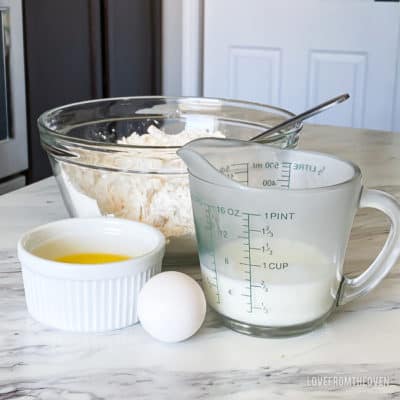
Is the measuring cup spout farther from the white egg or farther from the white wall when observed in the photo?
the white wall

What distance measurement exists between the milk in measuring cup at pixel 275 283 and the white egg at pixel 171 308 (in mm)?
28

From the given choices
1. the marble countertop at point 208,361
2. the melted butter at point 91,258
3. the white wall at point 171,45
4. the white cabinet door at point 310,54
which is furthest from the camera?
the white wall at point 171,45

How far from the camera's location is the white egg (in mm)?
567

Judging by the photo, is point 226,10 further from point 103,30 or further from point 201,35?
point 103,30

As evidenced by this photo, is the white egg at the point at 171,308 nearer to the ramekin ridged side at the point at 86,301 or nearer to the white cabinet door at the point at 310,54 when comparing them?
the ramekin ridged side at the point at 86,301

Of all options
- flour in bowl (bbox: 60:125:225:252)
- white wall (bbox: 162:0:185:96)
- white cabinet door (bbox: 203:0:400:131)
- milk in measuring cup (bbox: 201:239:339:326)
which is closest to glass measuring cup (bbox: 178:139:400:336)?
milk in measuring cup (bbox: 201:239:339:326)

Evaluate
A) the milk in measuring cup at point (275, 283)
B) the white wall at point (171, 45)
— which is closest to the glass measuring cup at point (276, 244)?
the milk in measuring cup at point (275, 283)

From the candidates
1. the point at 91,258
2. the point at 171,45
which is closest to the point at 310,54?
the point at 171,45

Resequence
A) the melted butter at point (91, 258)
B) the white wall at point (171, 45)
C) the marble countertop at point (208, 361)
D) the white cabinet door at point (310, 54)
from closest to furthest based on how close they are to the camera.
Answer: the marble countertop at point (208, 361) < the melted butter at point (91, 258) < the white cabinet door at point (310, 54) < the white wall at point (171, 45)

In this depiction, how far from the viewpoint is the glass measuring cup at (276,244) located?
0.56 m

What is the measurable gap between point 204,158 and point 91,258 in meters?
0.15

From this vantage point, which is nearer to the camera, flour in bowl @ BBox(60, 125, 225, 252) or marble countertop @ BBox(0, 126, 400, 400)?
marble countertop @ BBox(0, 126, 400, 400)

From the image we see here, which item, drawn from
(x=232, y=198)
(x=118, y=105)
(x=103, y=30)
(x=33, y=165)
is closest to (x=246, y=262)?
(x=232, y=198)

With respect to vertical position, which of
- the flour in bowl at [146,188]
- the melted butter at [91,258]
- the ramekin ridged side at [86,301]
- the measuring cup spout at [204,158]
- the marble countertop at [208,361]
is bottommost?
the marble countertop at [208,361]
